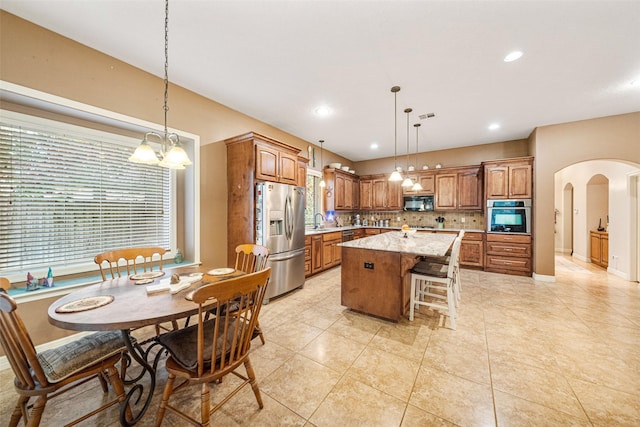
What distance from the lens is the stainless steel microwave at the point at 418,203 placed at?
590cm

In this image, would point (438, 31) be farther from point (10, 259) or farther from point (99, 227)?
point (10, 259)

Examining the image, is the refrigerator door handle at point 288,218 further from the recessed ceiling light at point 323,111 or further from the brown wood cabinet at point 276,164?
the recessed ceiling light at point 323,111

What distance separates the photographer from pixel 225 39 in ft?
7.00

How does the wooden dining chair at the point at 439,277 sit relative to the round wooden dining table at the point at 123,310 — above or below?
below

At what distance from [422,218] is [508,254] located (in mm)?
1997

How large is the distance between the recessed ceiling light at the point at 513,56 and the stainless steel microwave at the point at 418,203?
3769mm

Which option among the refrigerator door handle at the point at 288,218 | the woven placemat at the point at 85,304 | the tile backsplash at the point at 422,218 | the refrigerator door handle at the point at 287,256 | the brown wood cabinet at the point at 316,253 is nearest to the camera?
the woven placemat at the point at 85,304

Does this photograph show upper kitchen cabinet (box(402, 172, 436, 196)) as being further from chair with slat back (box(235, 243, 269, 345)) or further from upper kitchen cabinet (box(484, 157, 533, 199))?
chair with slat back (box(235, 243, 269, 345))

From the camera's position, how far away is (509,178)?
4.66 meters

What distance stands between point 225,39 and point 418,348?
3460mm

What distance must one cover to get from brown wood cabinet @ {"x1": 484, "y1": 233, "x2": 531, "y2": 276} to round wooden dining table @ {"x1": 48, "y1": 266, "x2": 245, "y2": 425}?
18.1 feet

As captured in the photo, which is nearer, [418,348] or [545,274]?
[418,348]

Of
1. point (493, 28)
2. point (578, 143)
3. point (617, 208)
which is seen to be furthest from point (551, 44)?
point (617, 208)

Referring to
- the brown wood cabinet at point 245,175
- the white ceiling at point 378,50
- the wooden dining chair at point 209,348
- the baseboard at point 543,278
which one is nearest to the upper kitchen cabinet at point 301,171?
the brown wood cabinet at point 245,175
